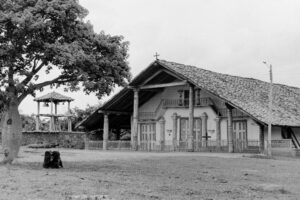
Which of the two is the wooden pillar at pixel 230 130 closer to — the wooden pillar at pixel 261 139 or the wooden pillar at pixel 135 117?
the wooden pillar at pixel 261 139

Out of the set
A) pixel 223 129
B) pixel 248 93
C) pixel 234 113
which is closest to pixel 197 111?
pixel 223 129

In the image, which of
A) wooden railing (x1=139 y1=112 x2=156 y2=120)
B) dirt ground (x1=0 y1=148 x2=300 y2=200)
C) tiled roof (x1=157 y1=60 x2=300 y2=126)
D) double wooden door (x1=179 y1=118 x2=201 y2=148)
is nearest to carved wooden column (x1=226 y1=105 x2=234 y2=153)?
tiled roof (x1=157 y1=60 x2=300 y2=126)

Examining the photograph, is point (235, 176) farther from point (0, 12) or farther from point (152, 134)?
point (152, 134)

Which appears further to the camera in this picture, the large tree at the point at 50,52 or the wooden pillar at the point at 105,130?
the wooden pillar at the point at 105,130

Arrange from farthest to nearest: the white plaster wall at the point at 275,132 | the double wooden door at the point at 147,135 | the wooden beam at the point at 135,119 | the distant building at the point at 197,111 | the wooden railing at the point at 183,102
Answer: the double wooden door at the point at 147,135 < the wooden beam at the point at 135,119 < the wooden railing at the point at 183,102 < the white plaster wall at the point at 275,132 < the distant building at the point at 197,111

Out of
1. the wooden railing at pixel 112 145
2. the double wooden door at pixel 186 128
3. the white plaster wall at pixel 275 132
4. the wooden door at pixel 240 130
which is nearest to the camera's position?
the white plaster wall at pixel 275 132

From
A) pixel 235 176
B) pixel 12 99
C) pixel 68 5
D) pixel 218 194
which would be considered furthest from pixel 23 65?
pixel 218 194

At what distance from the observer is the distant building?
105ft

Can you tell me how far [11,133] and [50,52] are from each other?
3.51 meters

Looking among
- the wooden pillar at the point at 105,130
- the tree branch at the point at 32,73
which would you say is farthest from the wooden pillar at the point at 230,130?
the tree branch at the point at 32,73

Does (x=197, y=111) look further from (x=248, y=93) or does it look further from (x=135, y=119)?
(x=135, y=119)

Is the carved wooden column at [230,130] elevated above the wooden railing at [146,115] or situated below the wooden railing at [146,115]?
below

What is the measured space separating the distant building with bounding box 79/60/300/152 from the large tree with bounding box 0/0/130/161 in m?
12.3

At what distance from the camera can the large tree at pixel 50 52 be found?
1822 centimetres
